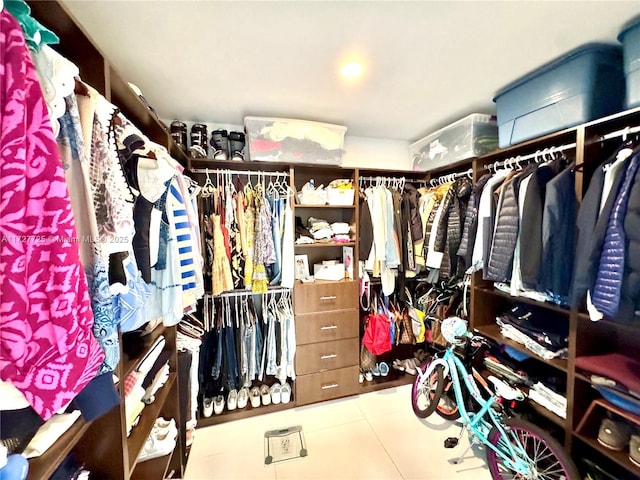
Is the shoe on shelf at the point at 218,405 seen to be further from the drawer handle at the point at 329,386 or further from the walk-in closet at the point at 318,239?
the drawer handle at the point at 329,386

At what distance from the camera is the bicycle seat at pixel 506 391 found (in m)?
1.50

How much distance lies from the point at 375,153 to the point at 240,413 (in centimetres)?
263

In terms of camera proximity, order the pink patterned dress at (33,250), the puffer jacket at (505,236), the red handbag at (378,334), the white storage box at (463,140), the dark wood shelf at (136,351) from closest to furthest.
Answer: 1. the pink patterned dress at (33,250)
2. the dark wood shelf at (136,351)
3. the puffer jacket at (505,236)
4. the white storage box at (463,140)
5. the red handbag at (378,334)

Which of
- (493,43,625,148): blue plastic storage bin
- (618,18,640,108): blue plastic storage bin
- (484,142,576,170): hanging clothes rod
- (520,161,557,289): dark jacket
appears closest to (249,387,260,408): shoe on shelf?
(520,161,557,289): dark jacket

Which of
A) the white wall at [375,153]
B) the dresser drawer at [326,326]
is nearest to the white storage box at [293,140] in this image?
A: the white wall at [375,153]

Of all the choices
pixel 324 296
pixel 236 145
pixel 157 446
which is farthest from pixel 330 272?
pixel 157 446

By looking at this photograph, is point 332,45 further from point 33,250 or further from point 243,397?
point 243,397

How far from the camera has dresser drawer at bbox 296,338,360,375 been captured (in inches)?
81.8

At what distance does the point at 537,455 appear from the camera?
1.38 m

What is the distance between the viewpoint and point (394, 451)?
5.48 feet

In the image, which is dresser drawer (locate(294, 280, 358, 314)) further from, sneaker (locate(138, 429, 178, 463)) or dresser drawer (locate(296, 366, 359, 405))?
sneaker (locate(138, 429, 178, 463))

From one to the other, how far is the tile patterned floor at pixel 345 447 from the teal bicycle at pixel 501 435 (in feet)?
0.39

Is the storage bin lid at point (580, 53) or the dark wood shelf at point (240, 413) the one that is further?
the dark wood shelf at point (240, 413)

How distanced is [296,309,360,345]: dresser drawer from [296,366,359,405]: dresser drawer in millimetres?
302
